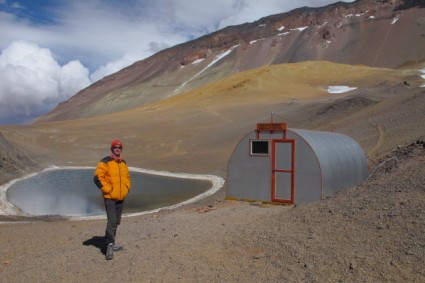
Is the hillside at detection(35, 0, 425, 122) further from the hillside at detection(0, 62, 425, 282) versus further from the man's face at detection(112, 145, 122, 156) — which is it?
the man's face at detection(112, 145, 122, 156)

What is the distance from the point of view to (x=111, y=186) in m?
9.62

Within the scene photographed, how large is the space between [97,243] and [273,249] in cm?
435

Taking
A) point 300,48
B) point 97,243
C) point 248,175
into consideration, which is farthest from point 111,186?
point 300,48

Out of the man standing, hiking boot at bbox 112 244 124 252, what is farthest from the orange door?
the man standing

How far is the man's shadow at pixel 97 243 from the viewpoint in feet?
34.4

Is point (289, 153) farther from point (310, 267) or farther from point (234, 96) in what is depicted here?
point (234, 96)

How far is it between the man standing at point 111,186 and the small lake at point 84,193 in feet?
47.1

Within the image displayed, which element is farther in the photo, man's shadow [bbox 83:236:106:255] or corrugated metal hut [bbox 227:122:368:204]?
corrugated metal hut [bbox 227:122:368:204]

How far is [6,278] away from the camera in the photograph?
8.73 metres

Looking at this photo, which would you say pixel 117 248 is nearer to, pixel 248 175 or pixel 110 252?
pixel 110 252

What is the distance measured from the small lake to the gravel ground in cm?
1321

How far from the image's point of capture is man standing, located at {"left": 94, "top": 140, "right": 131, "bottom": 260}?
9.53 m

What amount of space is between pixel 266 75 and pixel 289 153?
79910mm

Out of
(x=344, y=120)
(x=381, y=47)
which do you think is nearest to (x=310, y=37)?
(x=381, y=47)
